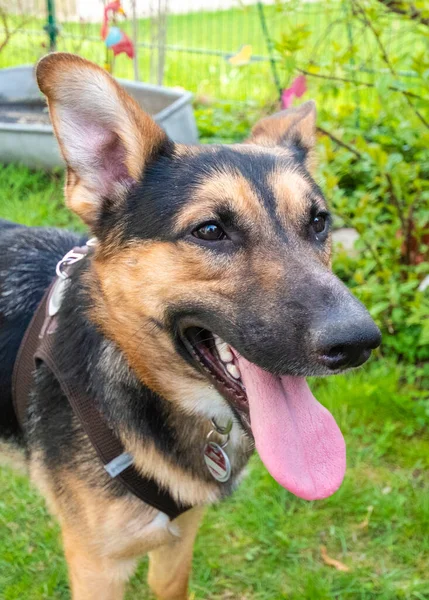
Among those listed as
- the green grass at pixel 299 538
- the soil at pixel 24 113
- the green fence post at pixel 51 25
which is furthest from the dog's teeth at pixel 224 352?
the green fence post at pixel 51 25

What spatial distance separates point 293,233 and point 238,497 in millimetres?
1903

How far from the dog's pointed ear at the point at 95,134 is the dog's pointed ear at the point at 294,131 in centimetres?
67

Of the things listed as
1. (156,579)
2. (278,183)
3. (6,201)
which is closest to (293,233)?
(278,183)

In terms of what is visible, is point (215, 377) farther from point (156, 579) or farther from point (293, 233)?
point (156, 579)

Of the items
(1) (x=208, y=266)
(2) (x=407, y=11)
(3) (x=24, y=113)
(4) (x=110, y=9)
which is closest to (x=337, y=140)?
(2) (x=407, y=11)

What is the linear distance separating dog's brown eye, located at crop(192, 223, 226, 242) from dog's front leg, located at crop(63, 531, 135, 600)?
124 centimetres

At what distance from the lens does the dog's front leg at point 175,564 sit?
2.78 meters

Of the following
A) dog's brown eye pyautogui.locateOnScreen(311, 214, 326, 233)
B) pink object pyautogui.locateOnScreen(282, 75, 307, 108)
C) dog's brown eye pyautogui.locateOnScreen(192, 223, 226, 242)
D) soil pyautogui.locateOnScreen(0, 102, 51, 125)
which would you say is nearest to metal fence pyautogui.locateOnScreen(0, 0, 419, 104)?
soil pyautogui.locateOnScreen(0, 102, 51, 125)

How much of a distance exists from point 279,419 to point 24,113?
233 inches

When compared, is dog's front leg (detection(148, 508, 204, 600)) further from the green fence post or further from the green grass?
the green fence post

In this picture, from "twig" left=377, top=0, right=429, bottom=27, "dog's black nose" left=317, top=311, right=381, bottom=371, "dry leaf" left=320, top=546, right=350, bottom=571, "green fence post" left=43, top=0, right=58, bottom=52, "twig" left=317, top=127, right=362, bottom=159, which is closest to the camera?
"dog's black nose" left=317, top=311, right=381, bottom=371

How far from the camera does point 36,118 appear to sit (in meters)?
6.78

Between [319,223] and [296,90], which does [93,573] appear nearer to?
[319,223]

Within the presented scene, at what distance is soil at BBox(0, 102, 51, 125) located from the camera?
670cm
